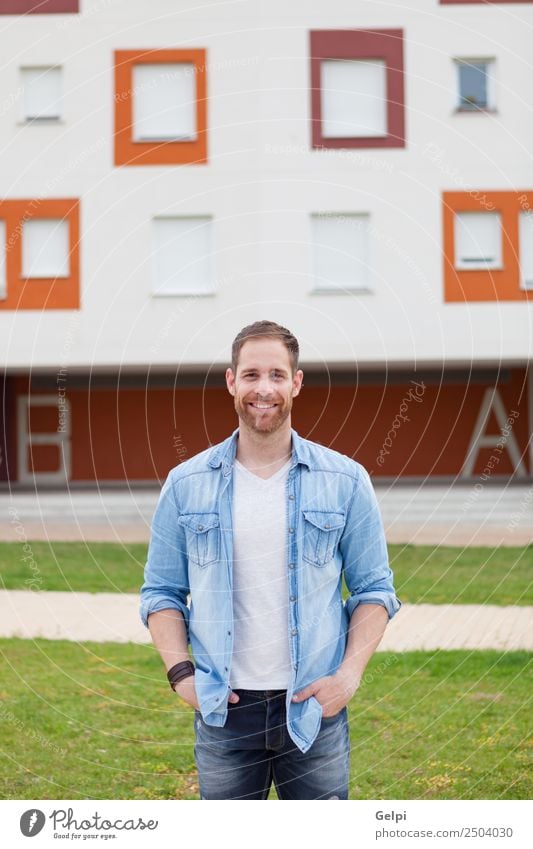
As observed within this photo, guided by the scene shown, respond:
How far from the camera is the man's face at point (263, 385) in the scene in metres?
3.15

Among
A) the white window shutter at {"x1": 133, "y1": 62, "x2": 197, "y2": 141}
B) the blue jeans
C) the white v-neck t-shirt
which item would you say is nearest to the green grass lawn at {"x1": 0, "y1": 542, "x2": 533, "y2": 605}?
the blue jeans

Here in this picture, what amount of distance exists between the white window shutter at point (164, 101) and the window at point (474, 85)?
14.5ft

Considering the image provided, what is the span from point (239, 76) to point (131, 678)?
11768mm

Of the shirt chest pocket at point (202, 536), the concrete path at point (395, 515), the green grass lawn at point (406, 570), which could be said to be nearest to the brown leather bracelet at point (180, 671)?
the shirt chest pocket at point (202, 536)

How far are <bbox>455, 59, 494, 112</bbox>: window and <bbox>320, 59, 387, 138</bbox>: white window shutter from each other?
1.66m

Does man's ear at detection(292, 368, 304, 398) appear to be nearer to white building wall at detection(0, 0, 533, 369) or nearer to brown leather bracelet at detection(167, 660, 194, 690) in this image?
brown leather bracelet at detection(167, 660, 194, 690)

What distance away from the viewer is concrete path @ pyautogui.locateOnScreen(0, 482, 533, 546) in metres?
14.3

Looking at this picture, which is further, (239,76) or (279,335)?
(239,76)

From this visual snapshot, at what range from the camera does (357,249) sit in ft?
59.9

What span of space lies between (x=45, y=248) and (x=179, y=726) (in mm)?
12648

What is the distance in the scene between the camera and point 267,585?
3188 mm

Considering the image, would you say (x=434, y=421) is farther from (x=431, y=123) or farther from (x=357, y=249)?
(x=431, y=123)
